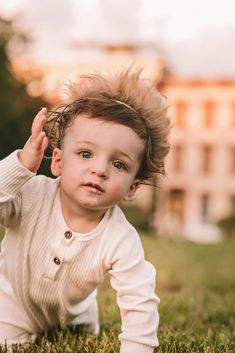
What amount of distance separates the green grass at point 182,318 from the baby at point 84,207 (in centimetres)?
22

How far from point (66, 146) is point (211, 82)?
51.2m

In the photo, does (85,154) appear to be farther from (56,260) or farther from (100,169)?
(56,260)

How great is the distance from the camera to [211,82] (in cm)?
5334

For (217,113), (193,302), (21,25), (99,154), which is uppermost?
(217,113)

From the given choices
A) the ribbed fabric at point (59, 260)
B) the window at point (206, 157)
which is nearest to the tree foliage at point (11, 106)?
the ribbed fabric at point (59, 260)

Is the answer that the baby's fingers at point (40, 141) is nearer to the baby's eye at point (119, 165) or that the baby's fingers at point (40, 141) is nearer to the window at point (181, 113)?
the baby's eye at point (119, 165)

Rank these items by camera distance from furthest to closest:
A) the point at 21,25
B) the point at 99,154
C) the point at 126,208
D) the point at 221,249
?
the point at 126,208
the point at 21,25
the point at 221,249
the point at 99,154

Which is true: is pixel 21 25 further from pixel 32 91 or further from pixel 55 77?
pixel 55 77

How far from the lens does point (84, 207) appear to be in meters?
3.12

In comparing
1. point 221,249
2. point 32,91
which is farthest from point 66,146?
point 32,91

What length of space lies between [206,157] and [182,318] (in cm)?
4927

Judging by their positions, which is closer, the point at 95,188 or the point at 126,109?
the point at 95,188

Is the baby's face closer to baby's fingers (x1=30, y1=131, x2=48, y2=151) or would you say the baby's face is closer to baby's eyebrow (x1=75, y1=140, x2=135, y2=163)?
baby's eyebrow (x1=75, y1=140, x2=135, y2=163)

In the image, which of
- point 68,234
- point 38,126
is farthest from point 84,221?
point 38,126
